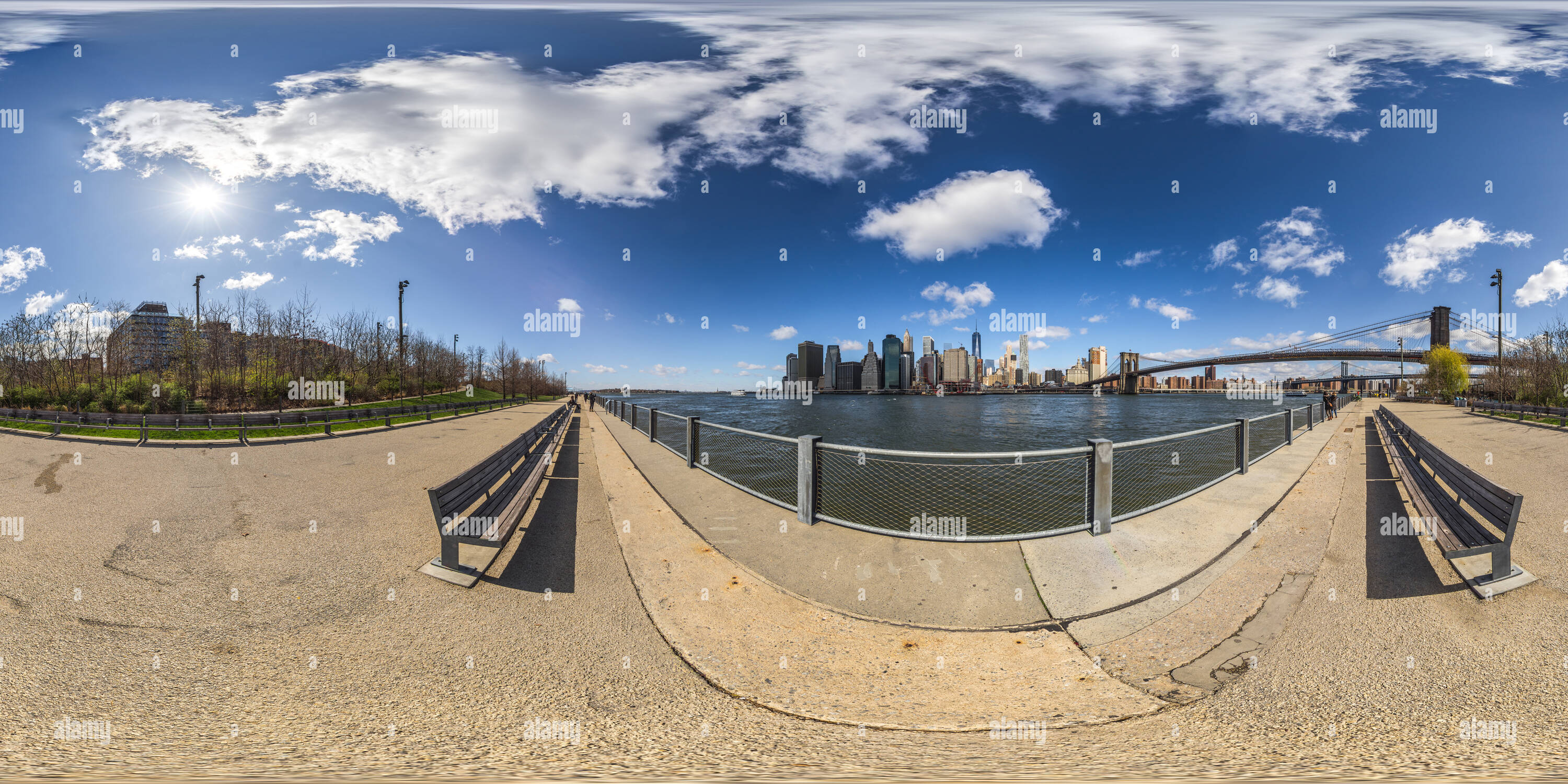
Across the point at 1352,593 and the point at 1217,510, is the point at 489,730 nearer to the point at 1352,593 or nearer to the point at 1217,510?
the point at 1352,593

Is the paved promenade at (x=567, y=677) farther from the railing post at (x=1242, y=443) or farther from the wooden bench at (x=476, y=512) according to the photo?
the railing post at (x=1242, y=443)

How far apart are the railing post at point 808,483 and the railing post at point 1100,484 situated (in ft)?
9.48

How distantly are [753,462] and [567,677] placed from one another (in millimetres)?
13896

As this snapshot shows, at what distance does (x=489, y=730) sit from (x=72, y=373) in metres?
49.7

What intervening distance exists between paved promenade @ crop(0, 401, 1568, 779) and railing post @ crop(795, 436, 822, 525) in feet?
4.01

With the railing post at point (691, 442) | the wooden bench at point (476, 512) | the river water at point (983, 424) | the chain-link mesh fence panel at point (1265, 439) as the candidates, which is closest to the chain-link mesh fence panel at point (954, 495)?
the river water at point (983, 424)

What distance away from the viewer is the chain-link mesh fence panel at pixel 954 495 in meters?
6.95

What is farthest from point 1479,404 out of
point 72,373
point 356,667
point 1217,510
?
point 72,373

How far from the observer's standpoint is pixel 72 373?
30.6 metres

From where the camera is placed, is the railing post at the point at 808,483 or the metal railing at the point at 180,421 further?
Answer: the metal railing at the point at 180,421

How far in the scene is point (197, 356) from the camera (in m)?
31.0

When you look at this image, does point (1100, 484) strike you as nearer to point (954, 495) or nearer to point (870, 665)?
point (870, 665)

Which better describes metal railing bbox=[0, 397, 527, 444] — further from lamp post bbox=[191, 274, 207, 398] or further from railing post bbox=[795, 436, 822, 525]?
railing post bbox=[795, 436, 822, 525]

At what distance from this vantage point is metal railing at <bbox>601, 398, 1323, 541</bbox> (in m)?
5.40
